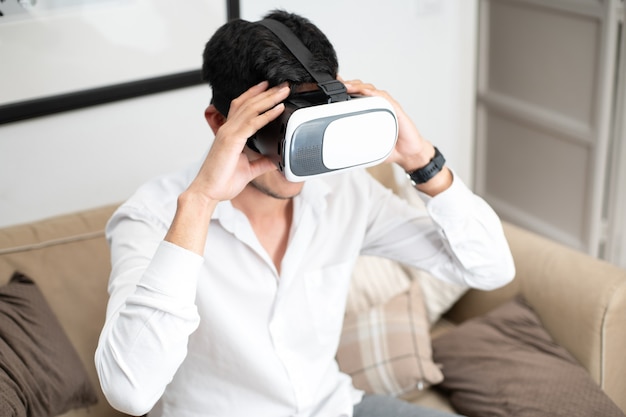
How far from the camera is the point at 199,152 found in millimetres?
2180

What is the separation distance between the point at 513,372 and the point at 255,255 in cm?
70

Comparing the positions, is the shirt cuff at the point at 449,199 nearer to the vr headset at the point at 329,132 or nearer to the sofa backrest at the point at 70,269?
the vr headset at the point at 329,132

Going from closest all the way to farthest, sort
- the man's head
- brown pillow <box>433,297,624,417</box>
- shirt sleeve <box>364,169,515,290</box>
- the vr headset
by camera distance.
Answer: the vr headset
the man's head
shirt sleeve <box>364,169,515,290</box>
brown pillow <box>433,297,624,417</box>

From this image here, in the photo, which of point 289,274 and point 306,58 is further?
point 289,274

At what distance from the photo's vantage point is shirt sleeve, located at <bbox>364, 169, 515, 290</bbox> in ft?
4.78

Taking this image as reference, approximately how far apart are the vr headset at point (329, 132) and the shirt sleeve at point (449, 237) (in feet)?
1.18

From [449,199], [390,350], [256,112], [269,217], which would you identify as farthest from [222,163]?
[390,350]

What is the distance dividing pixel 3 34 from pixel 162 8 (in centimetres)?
39

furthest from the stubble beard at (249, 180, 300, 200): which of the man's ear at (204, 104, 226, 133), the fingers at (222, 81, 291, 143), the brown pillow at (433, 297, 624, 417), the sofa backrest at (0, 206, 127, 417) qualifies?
the brown pillow at (433, 297, 624, 417)

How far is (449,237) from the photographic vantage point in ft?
4.80

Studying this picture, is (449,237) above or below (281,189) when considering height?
below

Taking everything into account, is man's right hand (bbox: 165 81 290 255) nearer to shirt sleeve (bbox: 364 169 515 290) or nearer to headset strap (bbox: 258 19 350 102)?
headset strap (bbox: 258 19 350 102)

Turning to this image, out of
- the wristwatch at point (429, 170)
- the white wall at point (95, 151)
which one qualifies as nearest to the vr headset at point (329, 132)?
the wristwatch at point (429, 170)

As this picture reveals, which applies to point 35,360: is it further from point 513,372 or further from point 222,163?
point 513,372
